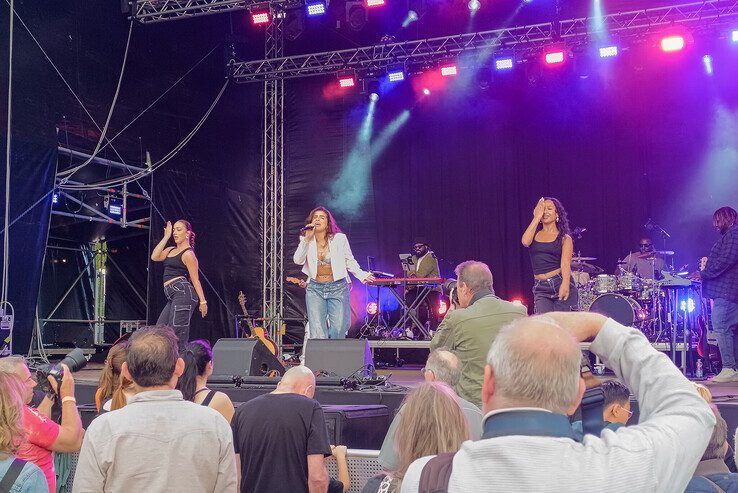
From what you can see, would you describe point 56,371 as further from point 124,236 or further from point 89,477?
point 124,236

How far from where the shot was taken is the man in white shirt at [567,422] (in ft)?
4.13

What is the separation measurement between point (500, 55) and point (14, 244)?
7470mm

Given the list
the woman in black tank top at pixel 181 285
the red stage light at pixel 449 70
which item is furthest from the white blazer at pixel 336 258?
the red stage light at pixel 449 70

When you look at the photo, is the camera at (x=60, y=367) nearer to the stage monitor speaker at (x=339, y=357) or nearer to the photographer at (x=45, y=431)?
the photographer at (x=45, y=431)

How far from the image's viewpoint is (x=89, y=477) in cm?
273

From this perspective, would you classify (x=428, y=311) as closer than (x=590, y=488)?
No

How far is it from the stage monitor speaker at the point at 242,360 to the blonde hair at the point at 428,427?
4826mm

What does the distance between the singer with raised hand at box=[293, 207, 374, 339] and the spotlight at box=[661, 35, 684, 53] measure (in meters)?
6.31

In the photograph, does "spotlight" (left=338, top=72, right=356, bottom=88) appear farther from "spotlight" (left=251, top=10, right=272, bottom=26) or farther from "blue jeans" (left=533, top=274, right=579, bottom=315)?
"blue jeans" (left=533, top=274, right=579, bottom=315)

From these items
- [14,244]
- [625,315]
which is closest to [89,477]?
[14,244]

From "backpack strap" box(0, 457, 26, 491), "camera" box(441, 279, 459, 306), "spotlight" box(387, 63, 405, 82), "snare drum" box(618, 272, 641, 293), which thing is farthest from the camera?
"spotlight" box(387, 63, 405, 82)

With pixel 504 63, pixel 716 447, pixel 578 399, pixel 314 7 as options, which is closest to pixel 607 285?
pixel 504 63

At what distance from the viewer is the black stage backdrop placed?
41.5 ft

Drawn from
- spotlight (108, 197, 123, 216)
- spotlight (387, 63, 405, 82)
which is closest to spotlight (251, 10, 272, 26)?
spotlight (387, 63, 405, 82)
